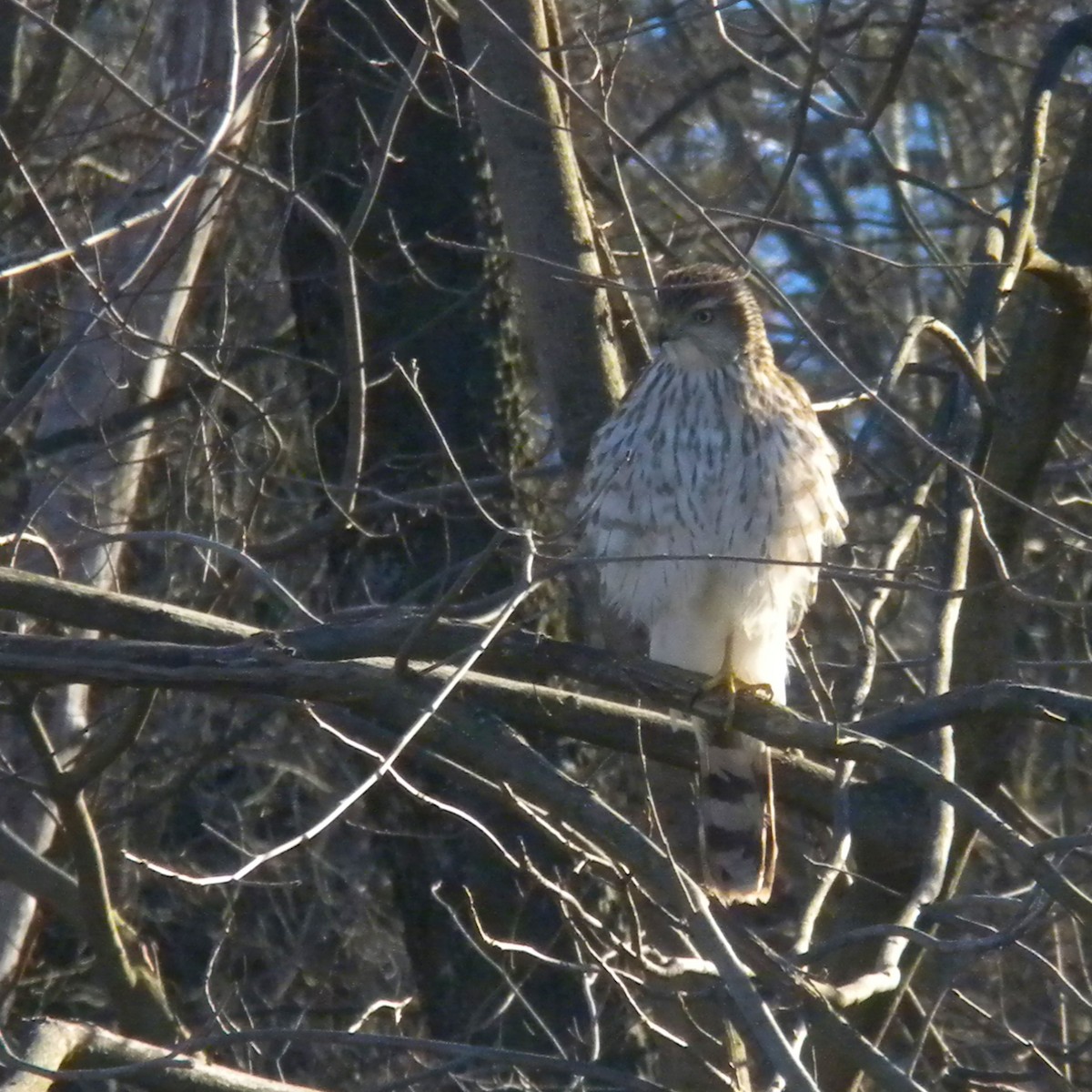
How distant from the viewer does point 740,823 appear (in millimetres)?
4527

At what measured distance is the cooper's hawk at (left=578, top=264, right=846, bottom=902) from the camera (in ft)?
13.8

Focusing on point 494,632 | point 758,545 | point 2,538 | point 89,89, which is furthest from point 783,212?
Answer: point 494,632

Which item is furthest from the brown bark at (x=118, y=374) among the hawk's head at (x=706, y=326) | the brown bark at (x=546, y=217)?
the hawk's head at (x=706, y=326)

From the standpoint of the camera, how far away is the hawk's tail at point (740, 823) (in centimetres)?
446

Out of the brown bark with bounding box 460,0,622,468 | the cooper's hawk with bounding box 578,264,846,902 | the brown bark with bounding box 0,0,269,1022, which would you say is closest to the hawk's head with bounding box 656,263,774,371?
the cooper's hawk with bounding box 578,264,846,902

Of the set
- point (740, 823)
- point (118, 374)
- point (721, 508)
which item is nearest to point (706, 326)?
point (721, 508)

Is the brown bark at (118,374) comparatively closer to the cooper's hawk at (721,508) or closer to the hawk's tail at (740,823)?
the cooper's hawk at (721,508)

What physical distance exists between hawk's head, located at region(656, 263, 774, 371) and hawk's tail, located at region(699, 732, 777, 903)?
35.2 inches

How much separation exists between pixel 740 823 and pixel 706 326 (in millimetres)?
1201

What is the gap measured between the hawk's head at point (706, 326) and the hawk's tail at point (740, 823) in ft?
2.93

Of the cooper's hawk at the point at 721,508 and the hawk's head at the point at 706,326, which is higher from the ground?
the hawk's head at the point at 706,326

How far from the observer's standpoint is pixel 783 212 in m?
7.20

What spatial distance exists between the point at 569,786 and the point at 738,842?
154 centimetres

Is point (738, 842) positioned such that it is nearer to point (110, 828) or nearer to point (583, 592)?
point (583, 592)
